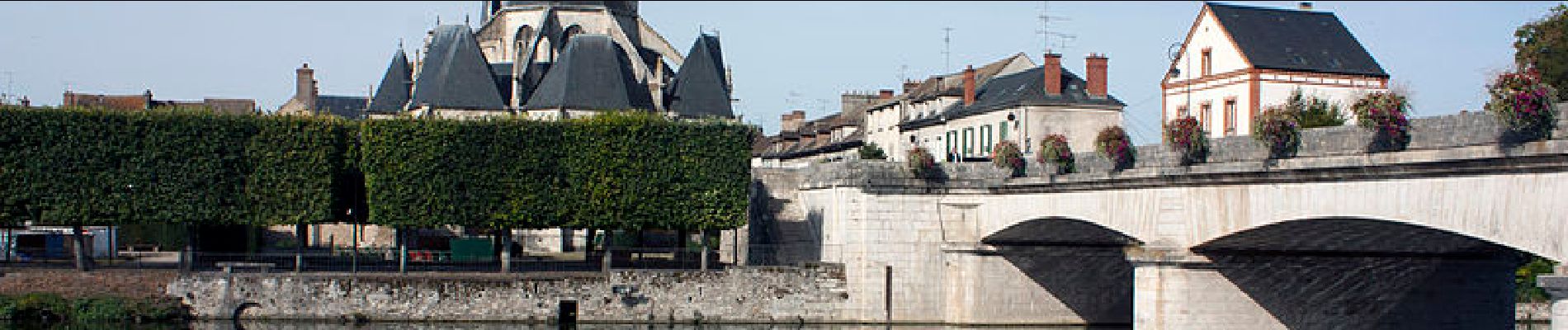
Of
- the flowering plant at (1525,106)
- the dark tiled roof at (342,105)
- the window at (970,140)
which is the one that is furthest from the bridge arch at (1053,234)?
the dark tiled roof at (342,105)

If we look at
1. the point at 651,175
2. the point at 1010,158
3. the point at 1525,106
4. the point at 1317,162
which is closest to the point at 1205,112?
the point at 1010,158

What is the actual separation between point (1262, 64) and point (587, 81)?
21726mm

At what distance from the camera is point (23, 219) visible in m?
35.2

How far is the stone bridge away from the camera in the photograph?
20812mm

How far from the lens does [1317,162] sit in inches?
913

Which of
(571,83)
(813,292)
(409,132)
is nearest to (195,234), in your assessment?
(409,132)

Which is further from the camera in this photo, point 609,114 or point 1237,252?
point 609,114

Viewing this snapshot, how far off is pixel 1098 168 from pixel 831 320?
8.65 metres

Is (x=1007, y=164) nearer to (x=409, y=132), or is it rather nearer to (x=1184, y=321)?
(x=1184, y=321)

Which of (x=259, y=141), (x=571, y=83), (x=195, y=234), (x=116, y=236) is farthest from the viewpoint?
(x=571, y=83)

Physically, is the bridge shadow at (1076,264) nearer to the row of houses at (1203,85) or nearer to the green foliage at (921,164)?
the green foliage at (921,164)

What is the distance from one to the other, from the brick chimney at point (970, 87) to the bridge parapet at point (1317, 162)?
21300 mm

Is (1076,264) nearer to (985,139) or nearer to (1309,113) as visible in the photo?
(1309,113)

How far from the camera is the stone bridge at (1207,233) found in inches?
819
